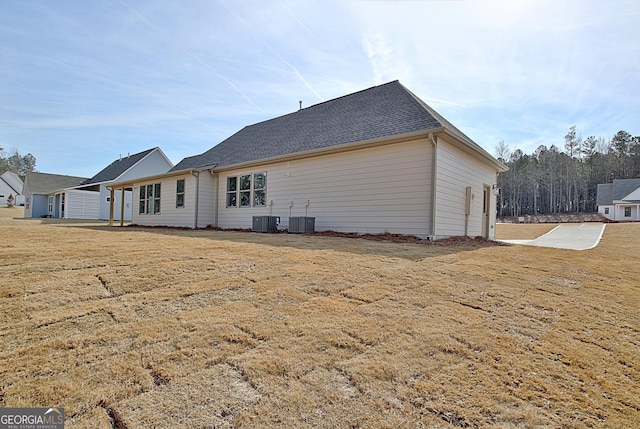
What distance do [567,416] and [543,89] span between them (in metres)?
13.9

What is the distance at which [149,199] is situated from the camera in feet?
55.1

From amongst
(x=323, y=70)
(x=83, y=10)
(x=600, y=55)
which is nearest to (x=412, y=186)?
(x=323, y=70)

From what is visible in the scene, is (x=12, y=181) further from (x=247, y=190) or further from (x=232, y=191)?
(x=247, y=190)

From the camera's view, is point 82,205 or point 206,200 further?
point 82,205

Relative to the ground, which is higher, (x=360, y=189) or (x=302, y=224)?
(x=360, y=189)

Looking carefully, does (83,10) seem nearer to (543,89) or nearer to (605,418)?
(605,418)

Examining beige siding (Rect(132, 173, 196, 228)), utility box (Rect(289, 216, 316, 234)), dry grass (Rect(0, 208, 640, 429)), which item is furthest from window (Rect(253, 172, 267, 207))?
dry grass (Rect(0, 208, 640, 429))

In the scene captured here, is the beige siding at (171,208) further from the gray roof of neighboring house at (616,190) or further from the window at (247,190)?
the gray roof of neighboring house at (616,190)

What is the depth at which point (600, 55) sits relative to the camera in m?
8.85

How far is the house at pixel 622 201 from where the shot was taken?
118ft

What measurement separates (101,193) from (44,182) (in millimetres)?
11207

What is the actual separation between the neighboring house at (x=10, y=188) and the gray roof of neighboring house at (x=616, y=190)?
266 feet

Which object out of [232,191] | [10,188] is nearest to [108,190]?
[232,191]
